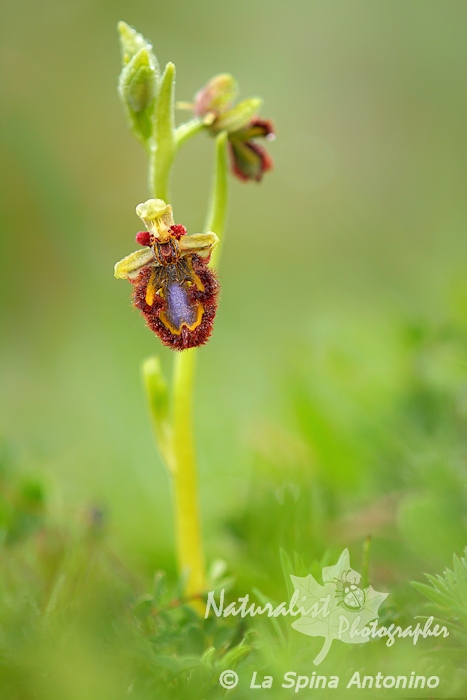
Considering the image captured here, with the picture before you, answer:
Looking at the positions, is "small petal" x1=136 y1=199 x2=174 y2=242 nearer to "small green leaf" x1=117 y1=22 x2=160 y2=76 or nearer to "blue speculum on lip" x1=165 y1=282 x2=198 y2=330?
"blue speculum on lip" x1=165 y1=282 x2=198 y2=330

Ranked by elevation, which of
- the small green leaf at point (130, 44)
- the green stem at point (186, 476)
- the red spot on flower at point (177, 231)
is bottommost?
the green stem at point (186, 476)

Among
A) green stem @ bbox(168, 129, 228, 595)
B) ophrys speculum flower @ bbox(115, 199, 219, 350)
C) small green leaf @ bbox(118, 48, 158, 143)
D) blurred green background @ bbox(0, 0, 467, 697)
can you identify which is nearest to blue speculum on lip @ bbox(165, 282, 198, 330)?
ophrys speculum flower @ bbox(115, 199, 219, 350)

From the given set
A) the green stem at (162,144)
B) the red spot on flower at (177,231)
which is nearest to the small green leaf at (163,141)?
the green stem at (162,144)

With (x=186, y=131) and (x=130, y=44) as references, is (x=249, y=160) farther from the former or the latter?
(x=130, y=44)

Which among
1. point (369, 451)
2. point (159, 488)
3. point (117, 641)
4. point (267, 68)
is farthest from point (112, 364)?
point (267, 68)

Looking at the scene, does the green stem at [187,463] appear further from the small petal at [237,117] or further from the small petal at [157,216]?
the small petal at [157,216]
